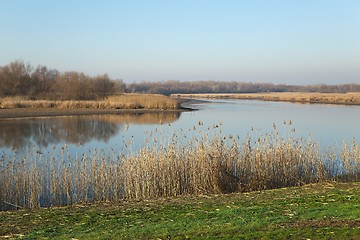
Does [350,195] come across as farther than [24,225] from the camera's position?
Yes

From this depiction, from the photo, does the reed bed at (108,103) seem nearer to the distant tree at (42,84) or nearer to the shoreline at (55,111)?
the shoreline at (55,111)

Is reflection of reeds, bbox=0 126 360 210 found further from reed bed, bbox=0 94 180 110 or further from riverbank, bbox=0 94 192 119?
reed bed, bbox=0 94 180 110

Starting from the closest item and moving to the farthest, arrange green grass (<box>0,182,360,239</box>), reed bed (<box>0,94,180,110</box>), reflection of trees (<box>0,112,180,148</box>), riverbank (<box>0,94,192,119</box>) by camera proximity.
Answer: green grass (<box>0,182,360,239</box>) → reflection of trees (<box>0,112,180,148</box>) → riverbank (<box>0,94,192,119</box>) → reed bed (<box>0,94,180,110</box>)

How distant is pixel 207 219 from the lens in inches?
267

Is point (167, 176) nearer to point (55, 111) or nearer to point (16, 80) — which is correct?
point (55, 111)

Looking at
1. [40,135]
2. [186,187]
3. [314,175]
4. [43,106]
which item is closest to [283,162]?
[314,175]

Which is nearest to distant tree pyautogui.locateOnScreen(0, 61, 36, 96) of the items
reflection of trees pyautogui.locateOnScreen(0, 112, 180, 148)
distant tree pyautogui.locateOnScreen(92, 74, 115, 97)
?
distant tree pyautogui.locateOnScreen(92, 74, 115, 97)

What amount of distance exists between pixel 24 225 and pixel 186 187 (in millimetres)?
5067

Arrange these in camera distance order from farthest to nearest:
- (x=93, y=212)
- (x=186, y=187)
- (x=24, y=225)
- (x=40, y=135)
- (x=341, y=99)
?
1. (x=341, y=99)
2. (x=40, y=135)
3. (x=186, y=187)
4. (x=93, y=212)
5. (x=24, y=225)

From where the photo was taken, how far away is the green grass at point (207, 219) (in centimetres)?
588

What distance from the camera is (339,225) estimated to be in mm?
6039

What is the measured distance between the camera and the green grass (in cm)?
588

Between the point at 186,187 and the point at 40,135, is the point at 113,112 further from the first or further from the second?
the point at 186,187

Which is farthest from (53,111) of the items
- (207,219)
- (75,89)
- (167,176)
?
(207,219)
